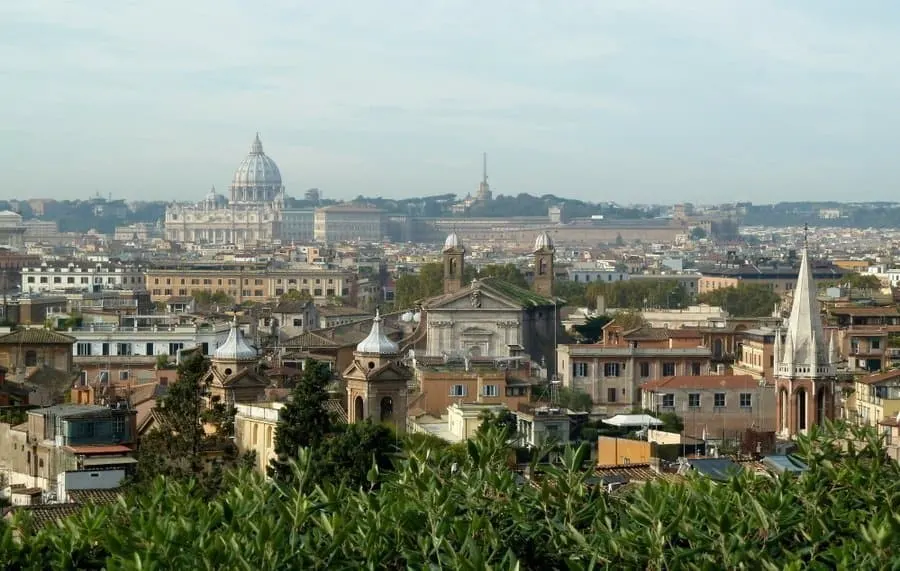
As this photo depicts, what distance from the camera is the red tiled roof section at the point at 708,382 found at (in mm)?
48344

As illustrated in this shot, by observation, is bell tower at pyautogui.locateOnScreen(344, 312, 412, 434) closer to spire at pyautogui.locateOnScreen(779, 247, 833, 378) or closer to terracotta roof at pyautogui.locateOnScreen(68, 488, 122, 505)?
spire at pyautogui.locateOnScreen(779, 247, 833, 378)

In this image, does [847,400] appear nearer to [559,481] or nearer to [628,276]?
[559,481]

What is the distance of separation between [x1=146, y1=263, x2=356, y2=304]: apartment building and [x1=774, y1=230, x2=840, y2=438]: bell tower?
223 ft

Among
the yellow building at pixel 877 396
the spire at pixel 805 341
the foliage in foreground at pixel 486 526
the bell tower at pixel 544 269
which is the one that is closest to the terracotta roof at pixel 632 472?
the foliage in foreground at pixel 486 526

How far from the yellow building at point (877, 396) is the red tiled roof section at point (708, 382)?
7.54ft

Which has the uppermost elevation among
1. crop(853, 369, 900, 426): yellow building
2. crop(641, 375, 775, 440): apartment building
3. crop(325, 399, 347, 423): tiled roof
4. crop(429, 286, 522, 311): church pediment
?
crop(429, 286, 522, 311): church pediment

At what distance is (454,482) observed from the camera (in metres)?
21.9

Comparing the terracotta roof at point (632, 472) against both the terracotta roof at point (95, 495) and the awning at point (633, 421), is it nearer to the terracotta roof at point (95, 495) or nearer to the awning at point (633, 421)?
the terracotta roof at point (95, 495)

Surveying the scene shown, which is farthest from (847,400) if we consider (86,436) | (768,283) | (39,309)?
(768,283)

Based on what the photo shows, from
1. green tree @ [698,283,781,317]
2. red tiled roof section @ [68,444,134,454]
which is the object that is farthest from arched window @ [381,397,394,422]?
green tree @ [698,283,781,317]

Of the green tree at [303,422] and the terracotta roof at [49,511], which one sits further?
the green tree at [303,422]

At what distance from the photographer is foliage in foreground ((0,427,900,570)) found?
19.7 m

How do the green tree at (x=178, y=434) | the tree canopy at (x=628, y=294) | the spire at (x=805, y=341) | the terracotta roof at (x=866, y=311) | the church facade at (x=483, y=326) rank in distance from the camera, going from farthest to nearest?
the tree canopy at (x=628, y=294), the terracotta roof at (x=866, y=311), the church facade at (x=483, y=326), the spire at (x=805, y=341), the green tree at (x=178, y=434)

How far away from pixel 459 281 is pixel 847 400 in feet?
90.9
